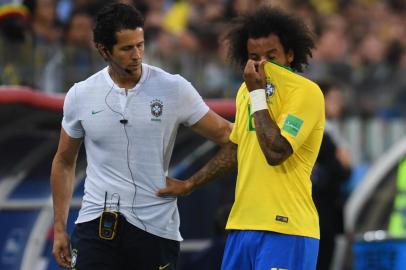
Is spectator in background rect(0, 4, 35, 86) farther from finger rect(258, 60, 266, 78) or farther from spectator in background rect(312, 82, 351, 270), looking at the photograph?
finger rect(258, 60, 266, 78)

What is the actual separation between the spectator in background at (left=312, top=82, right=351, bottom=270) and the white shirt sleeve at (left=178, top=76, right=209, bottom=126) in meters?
3.14

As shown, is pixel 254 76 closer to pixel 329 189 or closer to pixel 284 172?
pixel 284 172

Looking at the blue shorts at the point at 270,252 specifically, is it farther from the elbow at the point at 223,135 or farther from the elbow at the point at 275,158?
the elbow at the point at 223,135

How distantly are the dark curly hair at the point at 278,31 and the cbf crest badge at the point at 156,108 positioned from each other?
50 centimetres

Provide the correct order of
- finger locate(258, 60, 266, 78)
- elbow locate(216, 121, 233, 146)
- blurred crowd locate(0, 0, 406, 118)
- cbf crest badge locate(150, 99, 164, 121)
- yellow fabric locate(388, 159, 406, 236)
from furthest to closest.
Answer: yellow fabric locate(388, 159, 406, 236)
blurred crowd locate(0, 0, 406, 118)
elbow locate(216, 121, 233, 146)
cbf crest badge locate(150, 99, 164, 121)
finger locate(258, 60, 266, 78)

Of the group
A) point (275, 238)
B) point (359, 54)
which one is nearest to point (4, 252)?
point (275, 238)

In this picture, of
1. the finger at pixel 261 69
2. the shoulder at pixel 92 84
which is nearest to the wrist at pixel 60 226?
the shoulder at pixel 92 84

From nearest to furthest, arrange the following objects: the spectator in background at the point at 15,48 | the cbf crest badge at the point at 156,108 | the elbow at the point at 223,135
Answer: the cbf crest badge at the point at 156,108
the elbow at the point at 223,135
the spectator in background at the point at 15,48

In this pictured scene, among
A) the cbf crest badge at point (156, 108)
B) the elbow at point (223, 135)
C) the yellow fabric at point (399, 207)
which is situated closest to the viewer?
the cbf crest badge at point (156, 108)

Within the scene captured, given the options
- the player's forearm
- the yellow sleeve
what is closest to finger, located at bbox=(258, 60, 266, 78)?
the yellow sleeve

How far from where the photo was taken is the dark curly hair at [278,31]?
21.9 ft

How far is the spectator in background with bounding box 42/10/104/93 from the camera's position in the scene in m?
9.92

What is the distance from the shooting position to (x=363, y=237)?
11.4 metres

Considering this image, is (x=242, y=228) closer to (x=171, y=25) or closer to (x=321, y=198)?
(x=321, y=198)
